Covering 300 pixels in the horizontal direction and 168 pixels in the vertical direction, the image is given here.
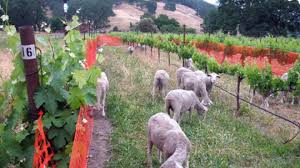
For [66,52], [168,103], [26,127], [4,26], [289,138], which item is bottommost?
[289,138]

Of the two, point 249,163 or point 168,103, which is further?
point 168,103

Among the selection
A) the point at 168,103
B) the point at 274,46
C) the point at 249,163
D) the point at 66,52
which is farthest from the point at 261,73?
the point at 274,46

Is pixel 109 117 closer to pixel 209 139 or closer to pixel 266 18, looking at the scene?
pixel 209 139

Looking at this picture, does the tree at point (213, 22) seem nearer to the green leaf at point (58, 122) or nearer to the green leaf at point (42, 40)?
the green leaf at point (42, 40)

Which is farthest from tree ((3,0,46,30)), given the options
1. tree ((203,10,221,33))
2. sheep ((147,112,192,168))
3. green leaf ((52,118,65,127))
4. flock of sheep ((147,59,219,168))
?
green leaf ((52,118,65,127))

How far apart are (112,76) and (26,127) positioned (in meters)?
13.9

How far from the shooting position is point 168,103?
10547 mm

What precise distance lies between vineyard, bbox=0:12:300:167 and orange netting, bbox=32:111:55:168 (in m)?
0.01

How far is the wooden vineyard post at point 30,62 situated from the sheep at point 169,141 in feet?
7.54

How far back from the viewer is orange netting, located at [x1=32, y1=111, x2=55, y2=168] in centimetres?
439

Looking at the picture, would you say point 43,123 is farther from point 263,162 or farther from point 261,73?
point 261,73

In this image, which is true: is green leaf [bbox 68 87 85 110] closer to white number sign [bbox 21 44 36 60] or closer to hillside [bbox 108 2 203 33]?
white number sign [bbox 21 44 36 60]

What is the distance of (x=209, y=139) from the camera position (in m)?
9.91

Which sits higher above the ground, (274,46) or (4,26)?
(4,26)
